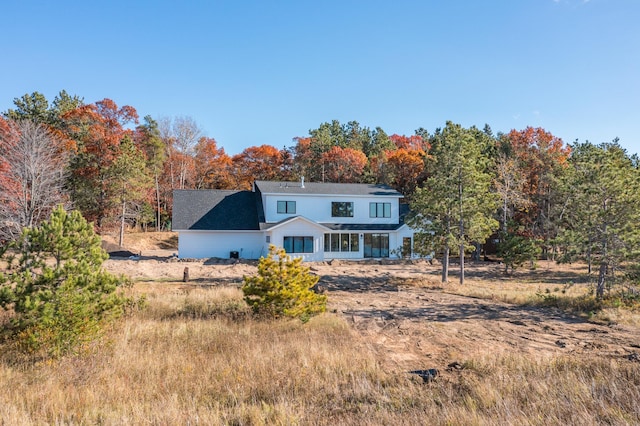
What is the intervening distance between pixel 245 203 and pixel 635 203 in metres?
27.6

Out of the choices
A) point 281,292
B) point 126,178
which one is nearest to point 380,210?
point 281,292

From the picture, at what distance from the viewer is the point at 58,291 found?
724 centimetres

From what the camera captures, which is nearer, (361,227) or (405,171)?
(361,227)

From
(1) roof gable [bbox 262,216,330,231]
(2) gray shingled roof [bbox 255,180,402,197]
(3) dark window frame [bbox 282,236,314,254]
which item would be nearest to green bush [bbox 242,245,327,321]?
(1) roof gable [bbox 262,216,330,231]

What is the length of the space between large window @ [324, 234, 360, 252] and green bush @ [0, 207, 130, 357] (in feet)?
78.9

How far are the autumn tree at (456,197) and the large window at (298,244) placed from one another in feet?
38.0

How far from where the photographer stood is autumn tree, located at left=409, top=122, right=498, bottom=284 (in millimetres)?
20516

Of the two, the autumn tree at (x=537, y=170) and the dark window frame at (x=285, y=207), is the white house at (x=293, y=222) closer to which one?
the dark window frame at (x=285, y=207)

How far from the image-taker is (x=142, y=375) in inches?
257

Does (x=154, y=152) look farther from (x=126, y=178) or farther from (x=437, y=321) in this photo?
(x=437, y=321)

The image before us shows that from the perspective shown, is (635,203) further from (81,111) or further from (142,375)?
(81,111)

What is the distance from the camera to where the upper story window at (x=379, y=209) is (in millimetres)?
33966

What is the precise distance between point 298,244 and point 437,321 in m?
19.3

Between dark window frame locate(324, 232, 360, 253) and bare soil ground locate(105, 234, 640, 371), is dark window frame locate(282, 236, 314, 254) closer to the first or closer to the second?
dark window frame locate(324, 232, 360, 253)
